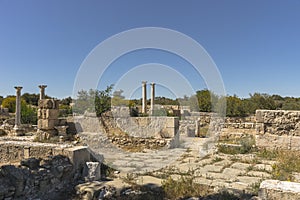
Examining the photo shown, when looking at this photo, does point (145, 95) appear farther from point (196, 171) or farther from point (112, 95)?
point (196, 171)

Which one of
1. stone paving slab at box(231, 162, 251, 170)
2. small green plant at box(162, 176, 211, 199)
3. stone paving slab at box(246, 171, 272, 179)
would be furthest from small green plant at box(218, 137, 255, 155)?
small green plant at box(162, 176, 211, 199)

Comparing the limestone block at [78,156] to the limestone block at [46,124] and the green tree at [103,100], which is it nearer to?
the limestone block at [46,124]

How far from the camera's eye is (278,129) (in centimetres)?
785

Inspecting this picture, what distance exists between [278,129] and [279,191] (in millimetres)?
5803

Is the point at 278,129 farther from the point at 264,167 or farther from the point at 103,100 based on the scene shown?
the point at 103,100

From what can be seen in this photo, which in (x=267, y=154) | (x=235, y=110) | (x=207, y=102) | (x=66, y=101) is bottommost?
(x=267, y=154)

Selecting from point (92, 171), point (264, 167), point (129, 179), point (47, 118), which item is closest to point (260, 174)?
point (264, 167)

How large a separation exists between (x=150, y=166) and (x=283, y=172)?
10.2 ft

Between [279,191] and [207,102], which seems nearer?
[279,191]

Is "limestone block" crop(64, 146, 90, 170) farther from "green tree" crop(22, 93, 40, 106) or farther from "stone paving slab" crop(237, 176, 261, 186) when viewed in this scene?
"green tree" crop(22, 93, 40, 106)

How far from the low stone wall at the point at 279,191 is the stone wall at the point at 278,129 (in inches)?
217

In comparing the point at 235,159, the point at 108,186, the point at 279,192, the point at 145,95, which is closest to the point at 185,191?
the point at 108,186

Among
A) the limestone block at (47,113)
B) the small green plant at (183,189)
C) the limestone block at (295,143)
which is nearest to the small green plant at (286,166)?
the limestone block at (295,143)

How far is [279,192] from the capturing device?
274 cm
